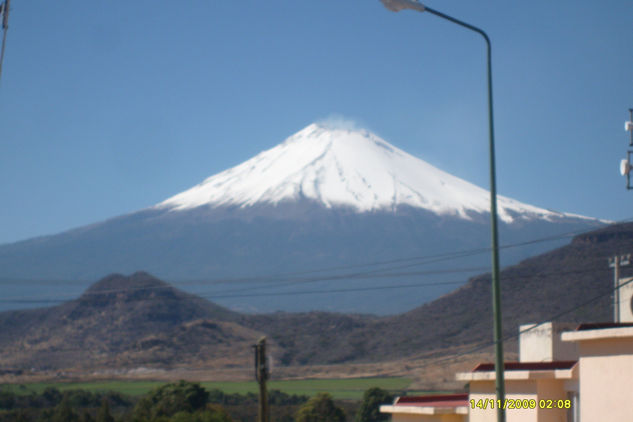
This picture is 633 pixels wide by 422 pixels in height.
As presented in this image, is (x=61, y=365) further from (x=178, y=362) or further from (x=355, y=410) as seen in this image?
(x=355, y=410)

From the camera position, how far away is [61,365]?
388 feet

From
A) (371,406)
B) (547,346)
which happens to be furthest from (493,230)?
(371,406)

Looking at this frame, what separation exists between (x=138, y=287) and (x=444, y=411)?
131 meters

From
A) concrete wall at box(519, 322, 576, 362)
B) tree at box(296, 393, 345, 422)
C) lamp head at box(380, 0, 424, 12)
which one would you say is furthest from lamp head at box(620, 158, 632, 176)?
tree at box(296, 393, 345, 422)

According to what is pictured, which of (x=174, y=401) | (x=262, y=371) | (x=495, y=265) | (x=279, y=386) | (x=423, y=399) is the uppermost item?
(x=495, y=265)

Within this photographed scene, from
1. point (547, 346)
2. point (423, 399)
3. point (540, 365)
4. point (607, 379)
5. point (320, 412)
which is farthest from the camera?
point (320, 412)

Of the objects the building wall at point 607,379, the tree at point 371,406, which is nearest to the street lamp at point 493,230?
the building wall at point 607,379

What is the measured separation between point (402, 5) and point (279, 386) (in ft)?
254

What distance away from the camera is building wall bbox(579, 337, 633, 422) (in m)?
14.0

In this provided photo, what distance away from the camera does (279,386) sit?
87.8 meters

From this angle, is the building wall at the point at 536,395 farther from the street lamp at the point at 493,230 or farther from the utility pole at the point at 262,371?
the utility pole at the point at 262,371

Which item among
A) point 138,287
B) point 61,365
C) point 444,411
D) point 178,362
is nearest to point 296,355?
point 178,362

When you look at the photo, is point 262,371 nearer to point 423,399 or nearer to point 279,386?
point 423,399

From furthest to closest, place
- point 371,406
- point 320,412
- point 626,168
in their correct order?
point 371,406 < point 320,412 < point 626,168
